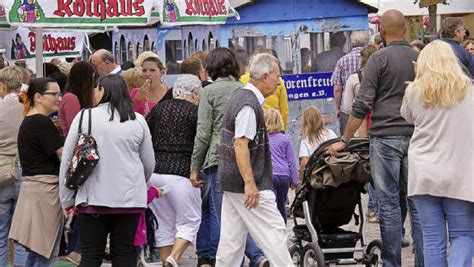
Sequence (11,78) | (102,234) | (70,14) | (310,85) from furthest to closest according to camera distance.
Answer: (310,85), (70,14), (11,78), (102,234)

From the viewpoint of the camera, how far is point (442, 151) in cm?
884

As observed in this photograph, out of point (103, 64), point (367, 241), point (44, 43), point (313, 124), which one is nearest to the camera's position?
point (367, 241)

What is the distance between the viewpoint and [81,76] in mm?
11922

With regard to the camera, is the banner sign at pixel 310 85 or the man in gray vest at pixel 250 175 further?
the banner sign at pixel 310 85

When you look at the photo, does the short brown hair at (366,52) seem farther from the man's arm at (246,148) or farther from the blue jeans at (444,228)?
the blue jeans at (444,228)

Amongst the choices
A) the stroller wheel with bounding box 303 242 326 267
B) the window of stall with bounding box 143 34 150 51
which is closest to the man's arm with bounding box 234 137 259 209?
the stroller wheel with bounding box 303 242 326 267

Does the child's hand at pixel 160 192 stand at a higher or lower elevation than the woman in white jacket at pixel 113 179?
lower

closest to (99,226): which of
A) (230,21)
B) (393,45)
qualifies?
(393,45)

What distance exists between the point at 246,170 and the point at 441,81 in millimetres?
1546

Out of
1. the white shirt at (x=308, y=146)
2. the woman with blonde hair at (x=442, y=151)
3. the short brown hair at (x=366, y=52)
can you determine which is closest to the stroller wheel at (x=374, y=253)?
the woman with blonde hair at (x=442, y=151)

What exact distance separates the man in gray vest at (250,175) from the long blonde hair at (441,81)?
47.6 inches

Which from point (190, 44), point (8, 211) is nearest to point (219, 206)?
point (8, 211)

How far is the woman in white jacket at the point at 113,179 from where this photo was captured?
9172mm

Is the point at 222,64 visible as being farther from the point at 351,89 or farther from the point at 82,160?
the point at 351,89
